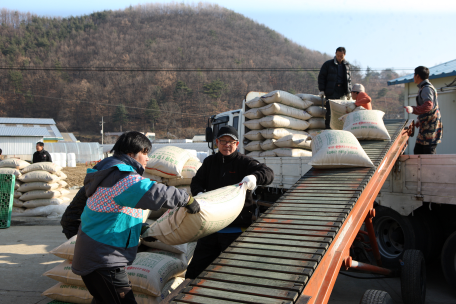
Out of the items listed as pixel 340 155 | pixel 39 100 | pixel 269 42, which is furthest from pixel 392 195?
pixel 269 42

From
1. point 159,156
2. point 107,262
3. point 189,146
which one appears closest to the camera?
point 107,262

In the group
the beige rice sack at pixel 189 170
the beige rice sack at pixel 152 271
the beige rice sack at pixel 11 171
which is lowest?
the beige rice sack at pixel 152 271

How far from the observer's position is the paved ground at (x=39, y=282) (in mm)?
3555

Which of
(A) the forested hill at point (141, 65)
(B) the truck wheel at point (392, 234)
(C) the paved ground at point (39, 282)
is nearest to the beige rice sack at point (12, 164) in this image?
(C) the paved ground at point (39, 282)

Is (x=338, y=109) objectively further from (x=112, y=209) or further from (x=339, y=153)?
(x=112, y=209)

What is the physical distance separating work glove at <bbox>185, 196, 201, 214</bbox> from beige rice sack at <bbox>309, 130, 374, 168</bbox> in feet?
6.54

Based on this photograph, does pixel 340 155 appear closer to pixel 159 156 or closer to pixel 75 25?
pixel 159 156

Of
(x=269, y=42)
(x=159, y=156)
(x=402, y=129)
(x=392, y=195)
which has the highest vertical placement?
(x=269, y=42)

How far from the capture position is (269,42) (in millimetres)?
96875

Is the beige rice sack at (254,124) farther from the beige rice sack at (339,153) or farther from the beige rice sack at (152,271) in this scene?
the beige rice sack at (152,271)

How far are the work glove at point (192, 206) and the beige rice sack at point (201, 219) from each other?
Result: 0.07m

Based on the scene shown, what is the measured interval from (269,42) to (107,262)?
101022 mm

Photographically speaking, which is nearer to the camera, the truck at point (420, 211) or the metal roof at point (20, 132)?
the truck at point (420, 211)

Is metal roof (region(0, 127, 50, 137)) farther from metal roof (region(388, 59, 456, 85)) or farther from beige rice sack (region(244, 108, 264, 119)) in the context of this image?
metal roof (region(388, 59, 456, 85))
